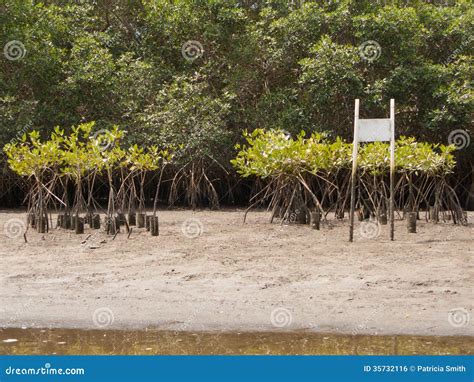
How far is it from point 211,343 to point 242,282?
214 centimetres

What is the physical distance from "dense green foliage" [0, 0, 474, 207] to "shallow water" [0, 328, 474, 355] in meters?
11.8

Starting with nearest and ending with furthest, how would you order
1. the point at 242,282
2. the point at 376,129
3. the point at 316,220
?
1. the point at 242,282
2. the point at 376,129
3. the point at 316,220

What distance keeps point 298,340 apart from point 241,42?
14.2m

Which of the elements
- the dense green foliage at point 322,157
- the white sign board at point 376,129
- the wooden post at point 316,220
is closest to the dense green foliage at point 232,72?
the dense green foliage at point 322,157

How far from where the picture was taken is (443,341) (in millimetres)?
6258

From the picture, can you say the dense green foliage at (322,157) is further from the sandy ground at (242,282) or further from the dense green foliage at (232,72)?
the dense green foliage at (232,72)

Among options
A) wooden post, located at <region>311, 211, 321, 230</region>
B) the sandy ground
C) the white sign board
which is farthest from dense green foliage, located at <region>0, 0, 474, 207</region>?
the white sign board

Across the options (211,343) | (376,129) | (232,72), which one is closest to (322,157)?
(376,129)

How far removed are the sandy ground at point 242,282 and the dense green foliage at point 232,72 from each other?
22.2 ft

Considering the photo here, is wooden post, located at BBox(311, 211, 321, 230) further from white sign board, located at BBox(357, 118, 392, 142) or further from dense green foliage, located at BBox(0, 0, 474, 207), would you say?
dense green foliage, located at BBox(0, 0, 474, 207)

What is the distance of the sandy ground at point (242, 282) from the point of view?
692 centimetres

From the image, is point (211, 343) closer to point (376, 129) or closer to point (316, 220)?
point (376, 129)

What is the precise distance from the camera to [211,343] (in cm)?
630

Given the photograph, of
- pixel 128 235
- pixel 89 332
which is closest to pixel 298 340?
pixel 89 332
